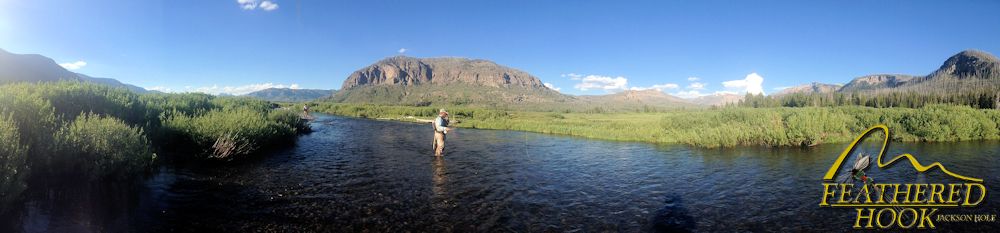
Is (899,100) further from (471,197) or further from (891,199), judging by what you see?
(471,197)

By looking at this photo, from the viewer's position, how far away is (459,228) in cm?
1058

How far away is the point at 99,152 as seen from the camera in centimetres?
1221

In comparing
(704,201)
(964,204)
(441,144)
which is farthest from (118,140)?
(964,204)

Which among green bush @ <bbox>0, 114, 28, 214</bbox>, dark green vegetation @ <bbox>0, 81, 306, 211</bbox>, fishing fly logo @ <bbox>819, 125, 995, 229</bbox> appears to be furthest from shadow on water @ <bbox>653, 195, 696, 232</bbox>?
dark green vegetation @ <bbox>0, 81, 306, 211</bbox>

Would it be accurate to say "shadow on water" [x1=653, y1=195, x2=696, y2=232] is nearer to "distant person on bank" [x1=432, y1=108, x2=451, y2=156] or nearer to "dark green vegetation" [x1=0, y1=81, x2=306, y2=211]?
"distant person on bank" [x1=432, y1=108, x2=451, y2=156]

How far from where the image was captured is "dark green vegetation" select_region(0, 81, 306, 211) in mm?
9688

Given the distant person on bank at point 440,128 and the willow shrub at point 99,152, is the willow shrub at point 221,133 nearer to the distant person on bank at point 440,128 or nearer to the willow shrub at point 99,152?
the willow shrub at point 99,152

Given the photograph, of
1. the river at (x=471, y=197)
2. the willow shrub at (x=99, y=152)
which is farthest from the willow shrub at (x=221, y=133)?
the willow shrub at (x=99, y=152)

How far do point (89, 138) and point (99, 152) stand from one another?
46cm

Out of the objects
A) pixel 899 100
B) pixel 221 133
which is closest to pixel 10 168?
pixel 221 133

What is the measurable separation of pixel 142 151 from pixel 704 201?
57.3ft

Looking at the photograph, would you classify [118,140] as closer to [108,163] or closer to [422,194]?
[108,163]

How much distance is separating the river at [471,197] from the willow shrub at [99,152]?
576 millimetres

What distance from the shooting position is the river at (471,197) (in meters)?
10.7
